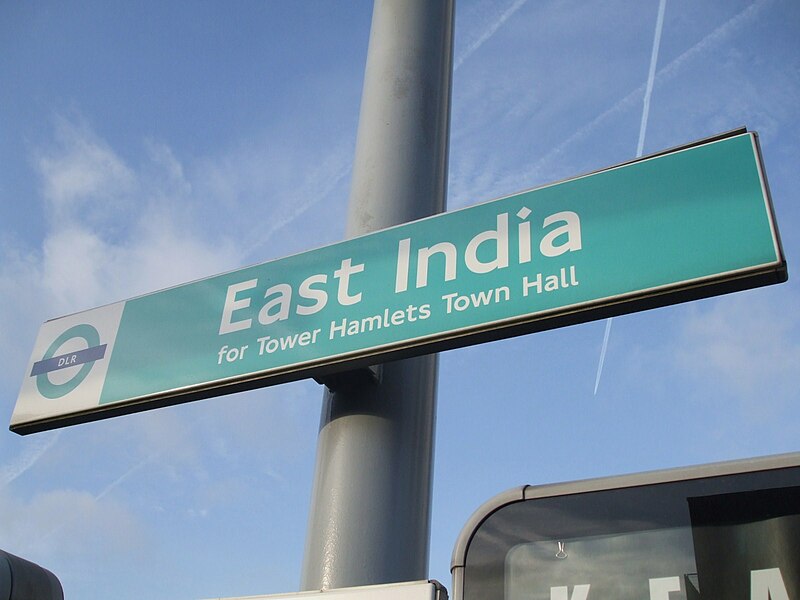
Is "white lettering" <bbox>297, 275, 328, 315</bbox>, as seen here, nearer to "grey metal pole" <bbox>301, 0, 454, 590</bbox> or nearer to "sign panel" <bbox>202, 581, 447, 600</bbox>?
"grey metal pole" <bbox>301, 0, 454, 590</bbox>

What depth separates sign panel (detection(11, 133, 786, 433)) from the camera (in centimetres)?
215

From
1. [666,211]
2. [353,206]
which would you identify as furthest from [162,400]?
[666,211]

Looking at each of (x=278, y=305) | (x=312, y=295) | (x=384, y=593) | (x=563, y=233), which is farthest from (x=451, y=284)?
(x=384, y=593)

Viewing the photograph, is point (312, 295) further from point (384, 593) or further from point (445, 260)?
point (384, 593)

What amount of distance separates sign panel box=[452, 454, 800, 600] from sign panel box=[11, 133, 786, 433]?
2.45ft

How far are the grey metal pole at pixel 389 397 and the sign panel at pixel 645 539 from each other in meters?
0.75

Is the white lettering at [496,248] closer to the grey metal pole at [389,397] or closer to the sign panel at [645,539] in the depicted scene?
the grey metal pole at [389,397]

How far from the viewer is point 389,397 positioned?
8.27ft

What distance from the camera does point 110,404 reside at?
2.76 m

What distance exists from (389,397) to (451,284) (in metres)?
0.40

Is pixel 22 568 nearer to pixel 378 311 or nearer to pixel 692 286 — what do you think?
pixel 378 311

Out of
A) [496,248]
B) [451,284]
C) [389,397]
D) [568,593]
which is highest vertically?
[496,248]

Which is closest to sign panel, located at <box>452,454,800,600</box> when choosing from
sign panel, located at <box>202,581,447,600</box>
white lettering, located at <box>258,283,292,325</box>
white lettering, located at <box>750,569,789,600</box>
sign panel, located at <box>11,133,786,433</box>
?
white lettering, located at <box>750,569,789,600</box>

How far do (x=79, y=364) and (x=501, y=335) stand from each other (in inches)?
62.5
